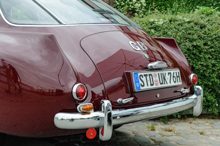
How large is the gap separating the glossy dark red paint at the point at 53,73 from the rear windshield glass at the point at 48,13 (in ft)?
0.39

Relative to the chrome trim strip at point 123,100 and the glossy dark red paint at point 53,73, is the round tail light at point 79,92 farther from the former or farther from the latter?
the chrome trim strip at point 123,100

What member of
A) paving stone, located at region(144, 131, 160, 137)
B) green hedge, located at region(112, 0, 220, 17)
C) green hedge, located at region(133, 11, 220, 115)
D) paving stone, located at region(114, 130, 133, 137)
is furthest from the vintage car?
green hedge, located at region(112, 0, 220, 17)

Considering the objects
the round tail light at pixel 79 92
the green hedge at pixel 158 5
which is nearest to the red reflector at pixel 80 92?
the round tail light at pixel 79 92

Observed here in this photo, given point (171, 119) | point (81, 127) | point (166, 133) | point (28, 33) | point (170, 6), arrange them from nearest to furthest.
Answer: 1. point (81, 127)
2. point (28, 33)
3. point (166, 133)
4. point (171, 119)
5. point (170, 6)

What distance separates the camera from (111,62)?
8.83ft

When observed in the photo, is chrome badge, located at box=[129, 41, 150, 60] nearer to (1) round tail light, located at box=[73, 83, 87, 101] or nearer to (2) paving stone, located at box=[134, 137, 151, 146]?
(1) round tail light, located at box=[73, 83, 87, 101]

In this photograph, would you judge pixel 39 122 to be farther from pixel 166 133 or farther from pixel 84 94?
pixel 166 133

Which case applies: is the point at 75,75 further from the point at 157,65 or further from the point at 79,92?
the point at 157,65

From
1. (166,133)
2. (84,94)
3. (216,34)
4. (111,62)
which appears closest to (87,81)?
(84,94)

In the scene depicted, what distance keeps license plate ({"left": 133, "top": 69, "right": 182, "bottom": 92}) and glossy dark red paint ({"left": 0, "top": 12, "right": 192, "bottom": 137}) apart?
0.20ft

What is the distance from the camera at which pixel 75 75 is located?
2455 millimetres

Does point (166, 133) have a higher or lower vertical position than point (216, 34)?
lower

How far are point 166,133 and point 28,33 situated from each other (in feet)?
7.58

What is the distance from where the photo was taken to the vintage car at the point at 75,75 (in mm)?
2412
